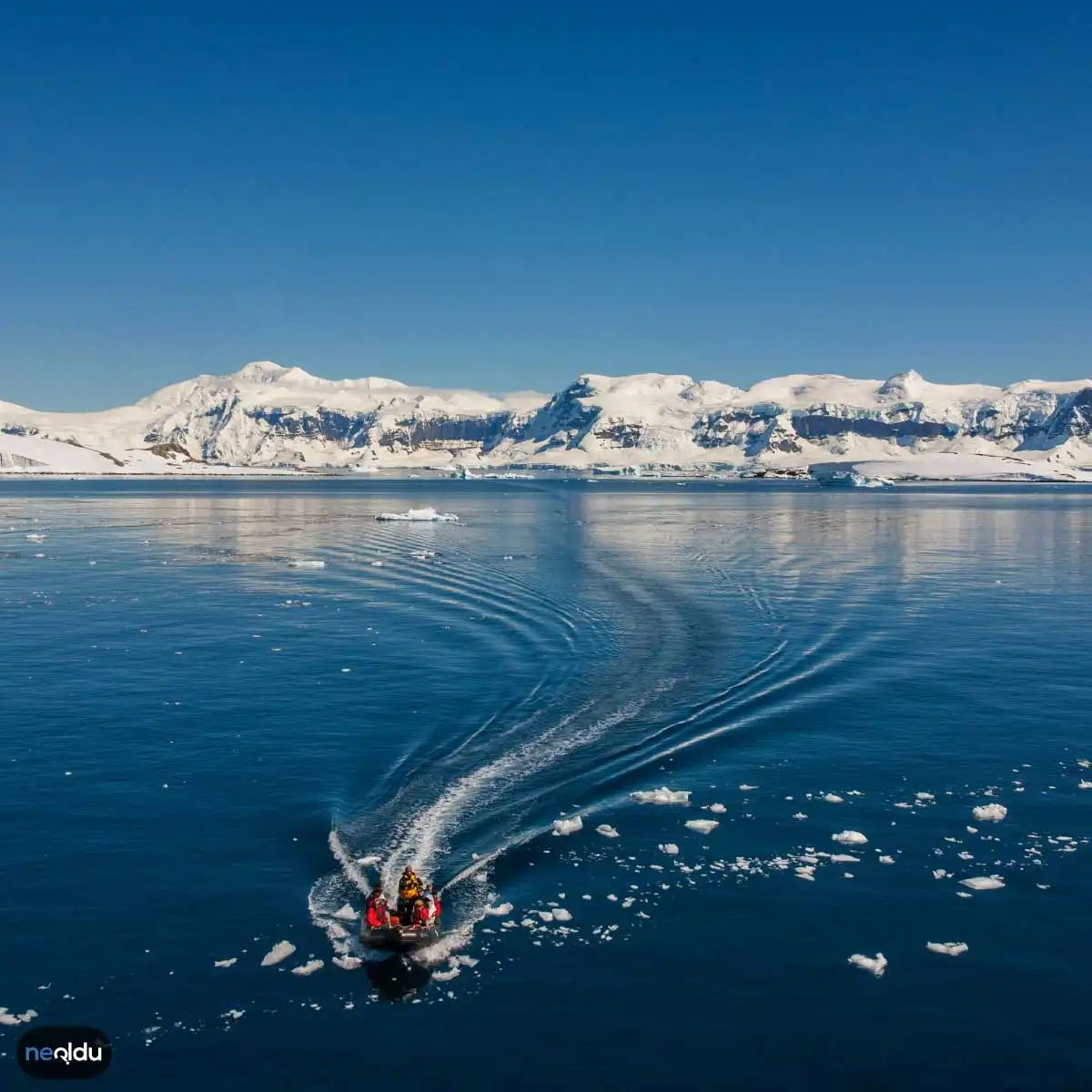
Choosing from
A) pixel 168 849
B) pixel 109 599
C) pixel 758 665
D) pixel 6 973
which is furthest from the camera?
pixel 109 599

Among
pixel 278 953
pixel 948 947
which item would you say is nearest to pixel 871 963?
pixel 948 947

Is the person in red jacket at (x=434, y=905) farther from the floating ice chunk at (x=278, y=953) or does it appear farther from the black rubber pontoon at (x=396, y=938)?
the floating ice chunk at (x=278, y=953)

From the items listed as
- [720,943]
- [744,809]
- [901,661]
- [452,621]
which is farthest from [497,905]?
[452,621]

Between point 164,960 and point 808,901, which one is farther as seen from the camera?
point 808,901

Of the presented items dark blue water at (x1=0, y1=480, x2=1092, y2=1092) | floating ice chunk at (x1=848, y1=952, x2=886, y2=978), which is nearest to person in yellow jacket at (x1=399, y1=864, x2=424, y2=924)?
dark blue water at (x1=0, y1=480, x2=1092, y2=1092)

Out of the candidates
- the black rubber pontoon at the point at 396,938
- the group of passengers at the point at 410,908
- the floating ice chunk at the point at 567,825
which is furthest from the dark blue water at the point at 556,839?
the group of passengers at the point at 410,908

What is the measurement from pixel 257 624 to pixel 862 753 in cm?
2913

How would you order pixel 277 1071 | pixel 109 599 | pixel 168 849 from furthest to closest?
pixel 109 599 → pixel 168 849 → pixel 277 1071

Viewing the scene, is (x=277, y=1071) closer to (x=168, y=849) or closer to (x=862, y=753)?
(x=168, y=849)

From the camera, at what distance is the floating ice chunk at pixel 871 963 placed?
1744cm

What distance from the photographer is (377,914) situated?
18.3 meters

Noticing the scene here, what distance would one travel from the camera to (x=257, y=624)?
156ft

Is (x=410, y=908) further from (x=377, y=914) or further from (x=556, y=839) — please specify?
(x=556, y=839)

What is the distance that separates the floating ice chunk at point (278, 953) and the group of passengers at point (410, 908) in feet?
4.61
